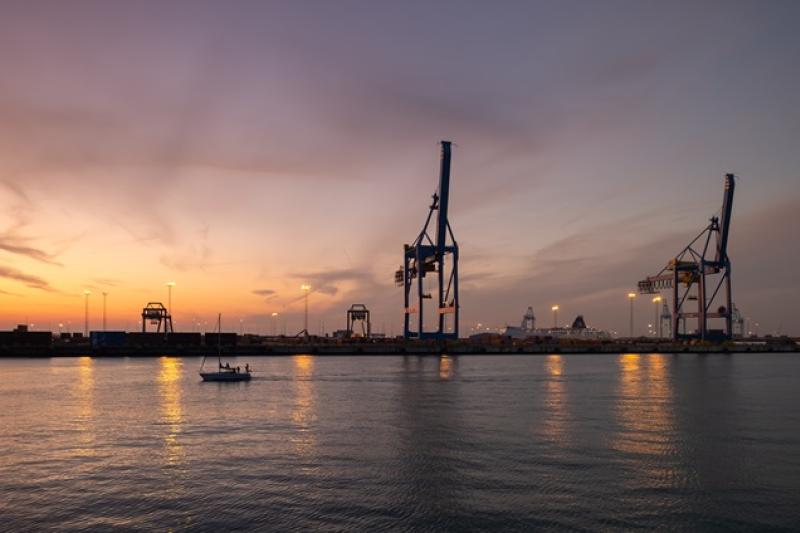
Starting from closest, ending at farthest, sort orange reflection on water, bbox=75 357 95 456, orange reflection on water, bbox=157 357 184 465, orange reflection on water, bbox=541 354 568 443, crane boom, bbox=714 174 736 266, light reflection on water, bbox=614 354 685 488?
light reflection on water, bbox=614 354 685 488 < orange reflection on water, bbox=157 357 184 465 < orange reflection on water, bbox=75 357 95 456 < orange reflection on water, bbox=541 354 568 443 < crane boom, bbox=714 174 736 266

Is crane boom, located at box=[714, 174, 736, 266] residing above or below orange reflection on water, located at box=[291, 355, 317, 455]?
above

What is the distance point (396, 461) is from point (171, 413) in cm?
2430

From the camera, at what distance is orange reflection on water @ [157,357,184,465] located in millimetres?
32825

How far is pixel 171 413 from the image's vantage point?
48.1 m

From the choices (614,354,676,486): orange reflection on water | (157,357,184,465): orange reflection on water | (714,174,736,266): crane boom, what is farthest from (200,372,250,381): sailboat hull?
(714,174,736,266): crane boom

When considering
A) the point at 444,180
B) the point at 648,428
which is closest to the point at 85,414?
the point at 648,428

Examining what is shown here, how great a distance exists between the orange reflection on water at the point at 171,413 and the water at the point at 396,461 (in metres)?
0.20

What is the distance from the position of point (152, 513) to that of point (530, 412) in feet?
105

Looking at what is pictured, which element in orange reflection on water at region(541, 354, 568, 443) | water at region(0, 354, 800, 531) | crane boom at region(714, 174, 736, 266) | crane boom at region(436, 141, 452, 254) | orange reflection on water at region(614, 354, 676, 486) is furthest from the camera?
crane boom at region(714, 174, 736, 266)

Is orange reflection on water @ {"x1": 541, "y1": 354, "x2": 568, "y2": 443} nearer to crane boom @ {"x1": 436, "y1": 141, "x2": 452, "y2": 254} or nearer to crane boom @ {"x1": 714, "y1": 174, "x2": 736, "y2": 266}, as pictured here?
crane boom @ {"x1": 436, "y1": 141, "x2": 452, "y2": 254}

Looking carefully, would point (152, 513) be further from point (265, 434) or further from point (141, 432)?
point (141, 432)

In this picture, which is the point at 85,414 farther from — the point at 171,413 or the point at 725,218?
the point at 725,218

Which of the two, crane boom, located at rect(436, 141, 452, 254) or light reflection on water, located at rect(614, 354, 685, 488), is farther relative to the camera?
crane boom, located at rect(436, 141, 452, 254)

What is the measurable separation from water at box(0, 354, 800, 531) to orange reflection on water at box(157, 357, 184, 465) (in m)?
0.20
